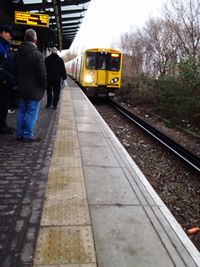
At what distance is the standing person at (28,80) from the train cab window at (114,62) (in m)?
12.7

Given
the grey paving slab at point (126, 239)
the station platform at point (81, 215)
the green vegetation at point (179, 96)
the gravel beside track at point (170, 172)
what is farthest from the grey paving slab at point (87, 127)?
the grey paving slab at point (126, 239)

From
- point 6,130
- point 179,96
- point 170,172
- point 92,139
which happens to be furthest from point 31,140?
point 179,96

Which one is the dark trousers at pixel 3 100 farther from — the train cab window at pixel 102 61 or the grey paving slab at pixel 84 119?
the train cab window at pixel 102 61

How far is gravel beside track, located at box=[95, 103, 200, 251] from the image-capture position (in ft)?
16.8

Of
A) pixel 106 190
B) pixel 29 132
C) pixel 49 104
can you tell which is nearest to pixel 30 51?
pixel 29 132

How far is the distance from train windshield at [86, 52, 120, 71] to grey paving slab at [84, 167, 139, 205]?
1384 centimetres

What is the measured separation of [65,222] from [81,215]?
23cm

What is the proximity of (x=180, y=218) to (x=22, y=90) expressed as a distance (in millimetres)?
3479

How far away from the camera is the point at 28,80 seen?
6.02 m

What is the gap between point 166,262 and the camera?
271 cm

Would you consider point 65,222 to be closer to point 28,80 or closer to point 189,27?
point 28,80

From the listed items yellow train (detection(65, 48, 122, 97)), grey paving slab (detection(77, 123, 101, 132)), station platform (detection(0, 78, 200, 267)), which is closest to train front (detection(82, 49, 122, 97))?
yellow train (detection(65, 48, 122, 97))

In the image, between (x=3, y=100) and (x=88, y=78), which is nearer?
(x=3, y=100)

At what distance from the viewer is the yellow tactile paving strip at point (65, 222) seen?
8.75ft
